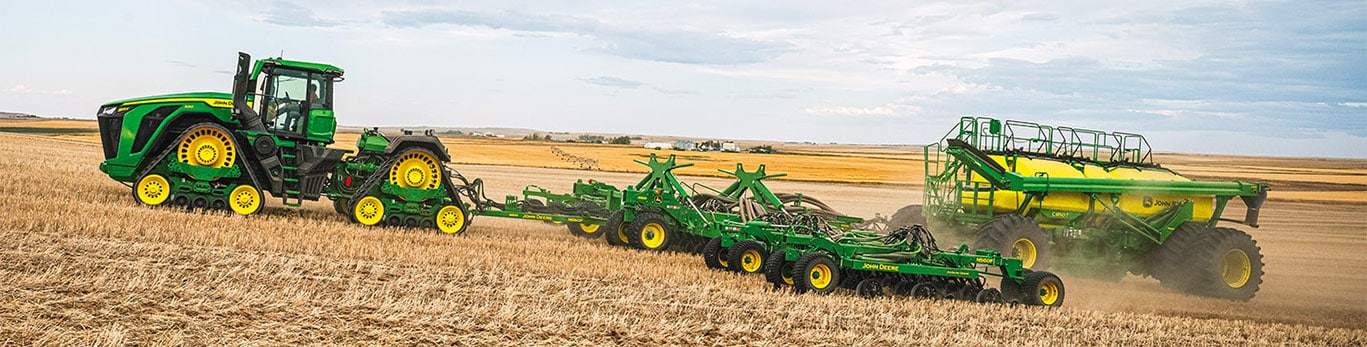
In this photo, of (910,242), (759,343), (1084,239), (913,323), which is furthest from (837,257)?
(1084,239)

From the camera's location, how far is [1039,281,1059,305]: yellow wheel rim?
38.0 ft

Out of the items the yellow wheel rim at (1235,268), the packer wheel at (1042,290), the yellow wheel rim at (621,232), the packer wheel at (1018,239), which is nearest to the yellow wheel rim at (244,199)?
the yellow wheel rim at (621,232)

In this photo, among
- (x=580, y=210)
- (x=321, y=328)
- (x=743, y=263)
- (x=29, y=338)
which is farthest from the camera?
(x=580, y=210)

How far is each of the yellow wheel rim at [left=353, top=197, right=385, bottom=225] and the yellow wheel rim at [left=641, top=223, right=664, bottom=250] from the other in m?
3.52

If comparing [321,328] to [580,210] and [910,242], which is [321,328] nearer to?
[910,242]

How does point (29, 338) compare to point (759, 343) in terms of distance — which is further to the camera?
point (759, 343)

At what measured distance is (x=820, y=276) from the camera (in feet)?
37.0

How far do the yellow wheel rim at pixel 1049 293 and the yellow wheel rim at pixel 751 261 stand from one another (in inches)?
119

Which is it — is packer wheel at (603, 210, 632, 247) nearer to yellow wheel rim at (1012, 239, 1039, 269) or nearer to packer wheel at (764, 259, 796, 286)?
packer wheel at (764, 259, 796, 286)

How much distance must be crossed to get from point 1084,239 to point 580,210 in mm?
7018

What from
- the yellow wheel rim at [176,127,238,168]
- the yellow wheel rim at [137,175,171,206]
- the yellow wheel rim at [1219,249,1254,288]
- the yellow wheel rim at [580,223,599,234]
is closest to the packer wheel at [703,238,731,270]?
the yellow wheel rim at [580,223,599,234]

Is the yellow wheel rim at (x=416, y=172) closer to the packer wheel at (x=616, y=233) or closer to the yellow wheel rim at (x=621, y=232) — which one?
the packer wheel at (x=616, y=233)

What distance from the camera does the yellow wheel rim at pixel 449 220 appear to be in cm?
1494

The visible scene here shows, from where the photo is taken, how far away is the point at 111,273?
8.83m
